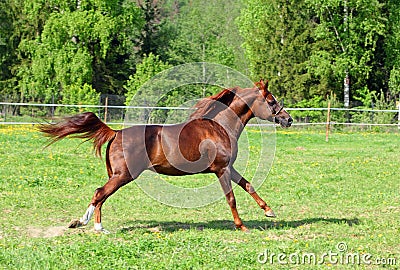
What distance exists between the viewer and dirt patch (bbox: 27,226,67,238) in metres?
7.57

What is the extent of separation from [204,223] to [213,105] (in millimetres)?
1716

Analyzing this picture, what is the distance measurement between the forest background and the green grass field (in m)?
20.0

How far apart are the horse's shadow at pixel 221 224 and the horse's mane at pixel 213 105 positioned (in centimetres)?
152

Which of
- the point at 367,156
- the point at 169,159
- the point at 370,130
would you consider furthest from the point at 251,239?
the point at 370,130

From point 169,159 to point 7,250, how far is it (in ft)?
7.80

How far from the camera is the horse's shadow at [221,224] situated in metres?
8.20

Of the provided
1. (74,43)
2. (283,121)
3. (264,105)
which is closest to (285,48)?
(74,43)

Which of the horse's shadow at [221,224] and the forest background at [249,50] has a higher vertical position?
the forest background at [249,50]

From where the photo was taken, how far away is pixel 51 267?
19.3 feet

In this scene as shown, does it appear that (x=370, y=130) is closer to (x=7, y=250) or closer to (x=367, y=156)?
(x=367, y=156)

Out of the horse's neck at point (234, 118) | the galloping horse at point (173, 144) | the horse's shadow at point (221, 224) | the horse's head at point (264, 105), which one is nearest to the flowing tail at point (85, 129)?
the galloping horse at point (173, 144)

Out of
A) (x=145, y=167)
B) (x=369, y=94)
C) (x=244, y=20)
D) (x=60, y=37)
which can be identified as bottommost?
(x=145, y=167)

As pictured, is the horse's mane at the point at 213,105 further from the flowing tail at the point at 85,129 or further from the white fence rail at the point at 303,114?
the white fence rail at the point at 303,114

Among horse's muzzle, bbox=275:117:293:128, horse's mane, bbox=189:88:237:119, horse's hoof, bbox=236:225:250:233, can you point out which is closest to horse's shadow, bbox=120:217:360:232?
horse's hoof, bbox=236:225:250:233
